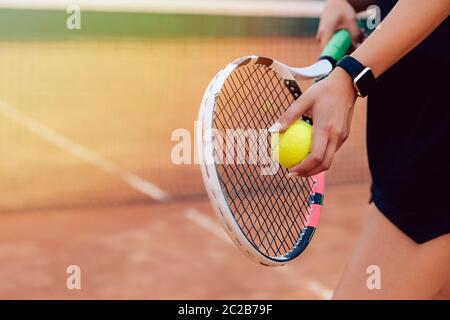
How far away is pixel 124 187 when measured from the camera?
168 inches

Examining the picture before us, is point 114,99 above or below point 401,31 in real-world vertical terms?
above

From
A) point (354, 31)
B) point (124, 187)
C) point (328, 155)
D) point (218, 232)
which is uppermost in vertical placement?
point (124, 187)

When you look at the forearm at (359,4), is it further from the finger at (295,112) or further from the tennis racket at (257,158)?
the finger at (295,112)

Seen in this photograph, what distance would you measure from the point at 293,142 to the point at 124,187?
10.4ft

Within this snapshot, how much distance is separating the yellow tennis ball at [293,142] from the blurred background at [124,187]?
1572 mm

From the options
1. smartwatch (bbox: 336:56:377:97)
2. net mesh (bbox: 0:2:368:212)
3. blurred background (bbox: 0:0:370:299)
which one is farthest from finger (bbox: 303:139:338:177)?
net mesh (bbox: 0:2:368:212)

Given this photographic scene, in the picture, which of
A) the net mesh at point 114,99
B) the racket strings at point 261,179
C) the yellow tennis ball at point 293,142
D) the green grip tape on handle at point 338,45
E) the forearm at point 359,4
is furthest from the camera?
the net mesh at point 114,99

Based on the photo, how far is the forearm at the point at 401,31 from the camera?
1118mm

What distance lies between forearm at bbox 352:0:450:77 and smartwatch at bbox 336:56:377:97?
0.04 ft

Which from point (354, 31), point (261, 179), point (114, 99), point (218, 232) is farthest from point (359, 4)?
point (114, 99)

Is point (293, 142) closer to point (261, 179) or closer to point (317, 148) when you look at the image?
point (317, 148)

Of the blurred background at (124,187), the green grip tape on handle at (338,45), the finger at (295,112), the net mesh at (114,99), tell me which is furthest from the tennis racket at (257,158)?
the net mesh at (114,99)

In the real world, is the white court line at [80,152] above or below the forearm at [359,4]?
above

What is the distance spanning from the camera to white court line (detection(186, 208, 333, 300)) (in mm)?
2771
